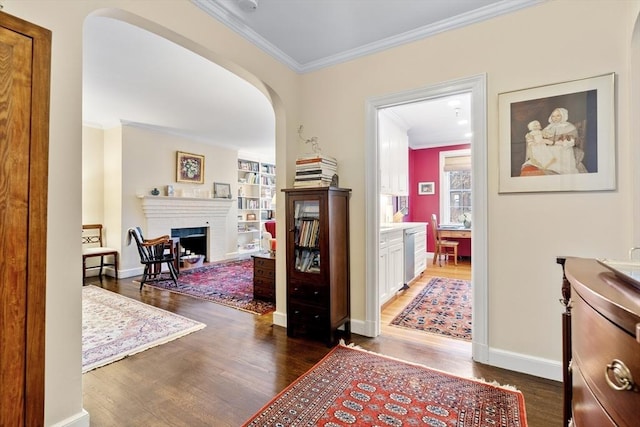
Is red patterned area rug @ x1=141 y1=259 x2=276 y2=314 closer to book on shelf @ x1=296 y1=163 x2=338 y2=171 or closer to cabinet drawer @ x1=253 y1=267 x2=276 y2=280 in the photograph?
cabinet drawer @ x1=253 y1=267 x2=276 y2=280

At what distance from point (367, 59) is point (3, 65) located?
8.16 feet

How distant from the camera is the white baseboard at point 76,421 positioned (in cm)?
146

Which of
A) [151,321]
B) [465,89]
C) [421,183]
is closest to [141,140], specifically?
[151,321]

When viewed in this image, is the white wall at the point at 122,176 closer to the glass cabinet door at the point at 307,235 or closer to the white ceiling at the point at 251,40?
the white ceiling at the point at 251,40

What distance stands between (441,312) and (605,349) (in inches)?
113

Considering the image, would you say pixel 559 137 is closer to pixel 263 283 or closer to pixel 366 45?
pixel 366 45

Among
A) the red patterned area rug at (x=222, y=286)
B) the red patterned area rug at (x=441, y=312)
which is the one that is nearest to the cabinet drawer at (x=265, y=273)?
the red patterned area rug at (x=222, y=286)

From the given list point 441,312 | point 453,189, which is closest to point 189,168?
point 441,312

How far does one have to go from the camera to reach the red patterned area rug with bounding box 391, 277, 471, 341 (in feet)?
9.51

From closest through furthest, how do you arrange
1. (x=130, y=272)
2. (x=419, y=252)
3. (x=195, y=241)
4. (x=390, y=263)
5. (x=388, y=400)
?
(x=388, y=400) < (x=390, y=263) < (x=419, y=252) < (x=130, y=272) < (x=195, y=241)

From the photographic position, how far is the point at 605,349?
27.1 inches

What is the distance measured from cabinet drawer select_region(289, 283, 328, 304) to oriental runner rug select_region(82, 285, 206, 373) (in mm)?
1062

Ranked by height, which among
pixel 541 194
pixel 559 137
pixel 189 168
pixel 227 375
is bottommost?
pixel 227 375

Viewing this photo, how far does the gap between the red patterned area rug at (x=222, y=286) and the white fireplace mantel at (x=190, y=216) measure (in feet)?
2.30
